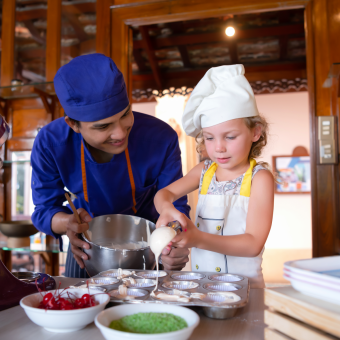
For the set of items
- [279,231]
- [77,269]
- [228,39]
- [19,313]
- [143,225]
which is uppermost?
[228,39]

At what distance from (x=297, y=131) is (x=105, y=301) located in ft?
19.3

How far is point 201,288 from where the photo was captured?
2.85 ft

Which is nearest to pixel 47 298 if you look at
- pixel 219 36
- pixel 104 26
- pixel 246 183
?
pixel 246 183

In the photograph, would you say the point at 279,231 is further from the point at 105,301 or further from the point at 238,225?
the point at 105,301

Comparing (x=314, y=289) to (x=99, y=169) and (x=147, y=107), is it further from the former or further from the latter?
(x=147, y=107)

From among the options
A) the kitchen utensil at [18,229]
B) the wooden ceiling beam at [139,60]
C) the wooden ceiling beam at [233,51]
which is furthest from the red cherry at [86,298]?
the wooden ceiling beam at [139,60]

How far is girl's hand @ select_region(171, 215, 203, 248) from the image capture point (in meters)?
0.99

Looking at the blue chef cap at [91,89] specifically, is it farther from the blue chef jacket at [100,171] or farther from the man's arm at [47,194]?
the man's arm at [47,194]

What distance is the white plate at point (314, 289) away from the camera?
1.76 feet

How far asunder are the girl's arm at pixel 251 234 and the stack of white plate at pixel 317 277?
0.41 meters

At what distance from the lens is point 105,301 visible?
73 centimetres

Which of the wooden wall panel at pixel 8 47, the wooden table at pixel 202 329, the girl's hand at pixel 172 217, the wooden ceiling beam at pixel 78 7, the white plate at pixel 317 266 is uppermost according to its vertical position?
the wooden ceiling beam at pixel 78 7

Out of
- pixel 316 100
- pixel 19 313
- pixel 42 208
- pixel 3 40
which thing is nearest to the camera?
pixel 19 313

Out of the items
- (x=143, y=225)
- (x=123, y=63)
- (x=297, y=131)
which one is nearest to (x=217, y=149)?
(x=143, y=225)
